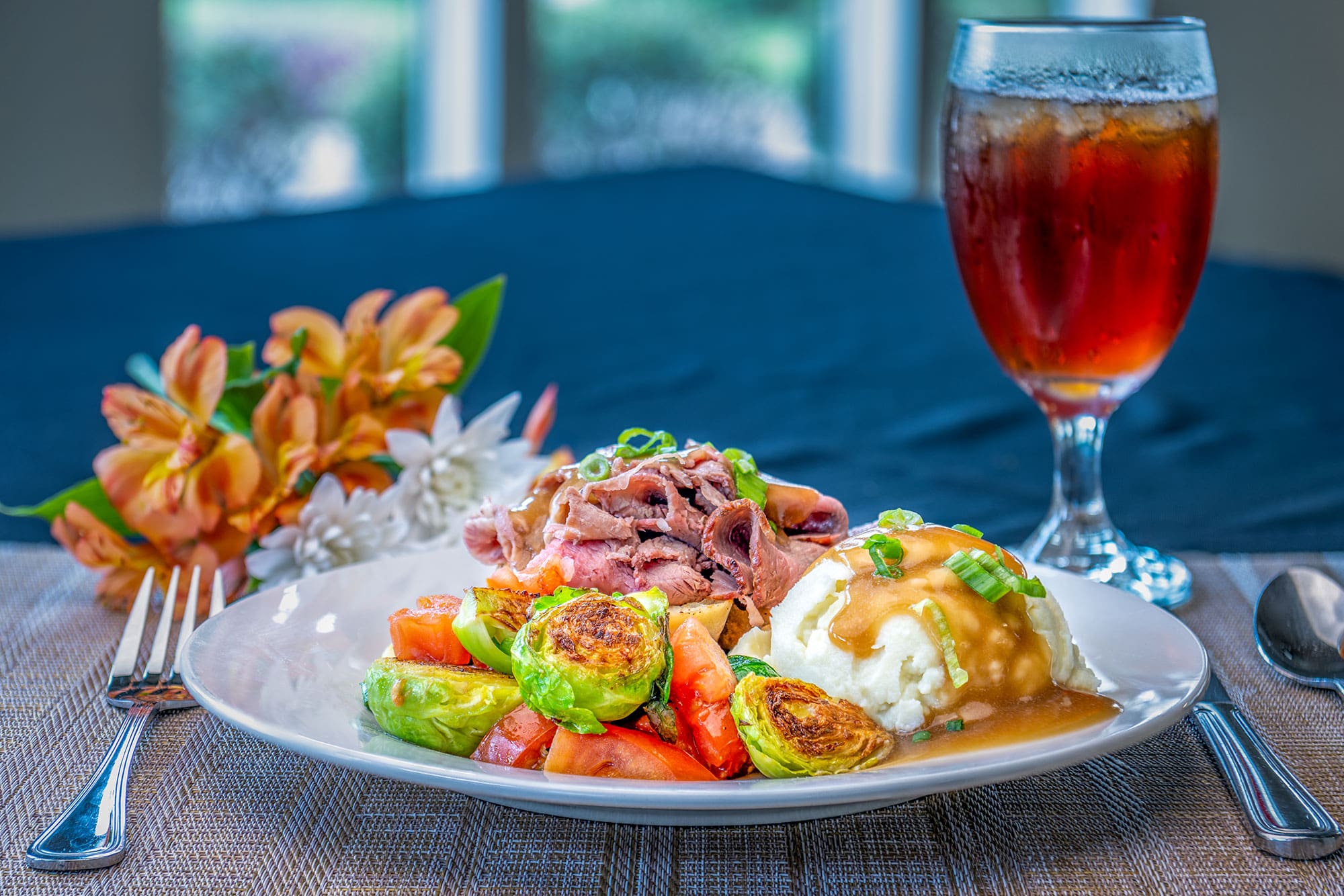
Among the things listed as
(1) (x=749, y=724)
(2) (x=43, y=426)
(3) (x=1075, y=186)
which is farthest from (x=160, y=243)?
(1) (x=749, y=724)

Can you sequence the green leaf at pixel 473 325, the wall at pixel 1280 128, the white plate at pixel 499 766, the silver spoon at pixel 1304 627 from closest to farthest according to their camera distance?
1. the white plate at pixel 499 766
2. the silver spoon at pixel 1304 627
3. the green leaf at pixel 473 325
4. the wall at pixel 1280 128

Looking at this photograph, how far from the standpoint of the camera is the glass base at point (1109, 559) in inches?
58.6

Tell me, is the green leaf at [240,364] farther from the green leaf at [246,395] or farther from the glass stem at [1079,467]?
the glass stem at [1079,467]

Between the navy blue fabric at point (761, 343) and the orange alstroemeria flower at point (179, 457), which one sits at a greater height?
the orange alstroemeria flower at point (179, 457)

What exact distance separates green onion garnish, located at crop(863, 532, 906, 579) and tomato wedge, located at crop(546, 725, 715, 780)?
0.23m

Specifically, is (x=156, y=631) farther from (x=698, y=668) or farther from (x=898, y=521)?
(x=898, y=521)

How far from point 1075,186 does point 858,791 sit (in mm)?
Result: 910

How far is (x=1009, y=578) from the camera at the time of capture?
1016 mm

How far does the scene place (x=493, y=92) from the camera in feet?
25.9

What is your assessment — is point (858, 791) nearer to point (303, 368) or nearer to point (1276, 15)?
A: point (303, 368)

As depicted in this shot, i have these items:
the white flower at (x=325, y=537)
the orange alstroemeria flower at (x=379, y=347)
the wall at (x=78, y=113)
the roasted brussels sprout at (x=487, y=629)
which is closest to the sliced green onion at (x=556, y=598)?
the roasted brussels sprout at (x=487, y=629)

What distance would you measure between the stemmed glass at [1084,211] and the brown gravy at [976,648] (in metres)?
0.51

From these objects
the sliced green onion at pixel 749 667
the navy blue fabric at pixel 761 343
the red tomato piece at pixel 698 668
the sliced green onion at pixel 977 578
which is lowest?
the navy blue fabric at pixel 761 343

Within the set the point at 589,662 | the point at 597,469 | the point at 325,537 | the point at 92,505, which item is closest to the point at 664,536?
the point at 597,469
